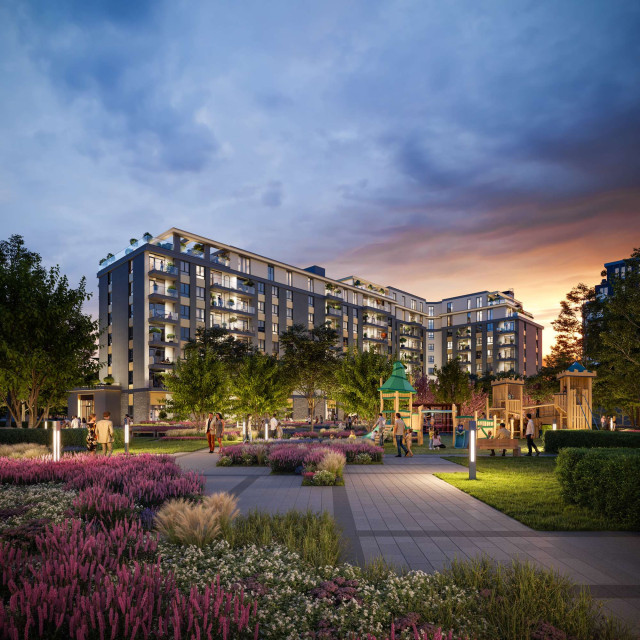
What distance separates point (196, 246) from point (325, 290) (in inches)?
1143

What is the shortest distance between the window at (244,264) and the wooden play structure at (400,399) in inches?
1862

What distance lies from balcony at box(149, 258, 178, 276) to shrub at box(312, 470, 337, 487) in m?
50.9

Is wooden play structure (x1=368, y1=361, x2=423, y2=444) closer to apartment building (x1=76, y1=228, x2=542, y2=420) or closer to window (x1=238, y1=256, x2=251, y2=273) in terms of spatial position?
apartment building (x1=76, y1=228, x2=542, y2=420)

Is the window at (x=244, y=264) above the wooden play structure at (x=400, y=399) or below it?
above

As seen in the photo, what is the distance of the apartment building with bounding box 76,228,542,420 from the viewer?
59375mm

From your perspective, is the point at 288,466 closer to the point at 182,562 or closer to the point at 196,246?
the point at 182,562

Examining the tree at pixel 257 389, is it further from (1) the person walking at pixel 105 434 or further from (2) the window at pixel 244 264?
(2) the window at pixel 244 264

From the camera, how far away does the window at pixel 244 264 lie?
73.7 metres

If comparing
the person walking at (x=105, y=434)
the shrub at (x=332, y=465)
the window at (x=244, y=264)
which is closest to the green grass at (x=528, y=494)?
the shrub at (x=332, y=465)

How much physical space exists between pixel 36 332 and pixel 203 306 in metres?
44.4

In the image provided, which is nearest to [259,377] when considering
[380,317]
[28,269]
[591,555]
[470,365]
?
[28,269]

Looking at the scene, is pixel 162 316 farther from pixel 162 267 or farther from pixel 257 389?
pixel 257 389

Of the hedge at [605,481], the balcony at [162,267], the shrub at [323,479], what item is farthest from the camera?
the balcony at [162,267]

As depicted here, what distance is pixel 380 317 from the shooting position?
342ft
